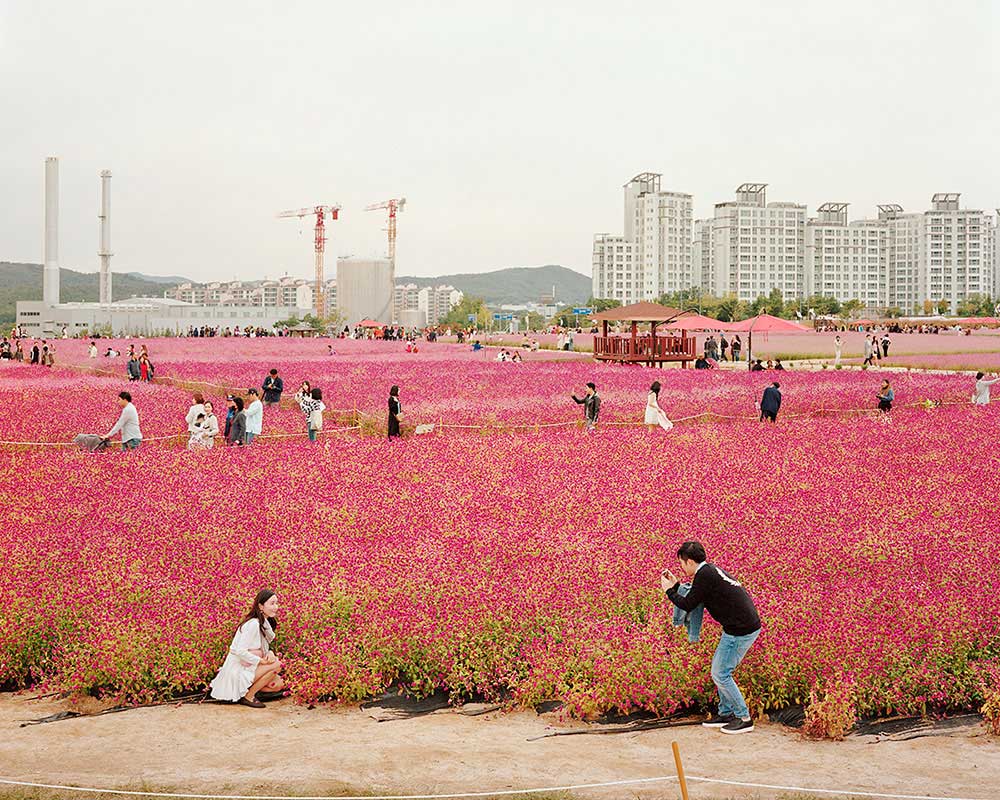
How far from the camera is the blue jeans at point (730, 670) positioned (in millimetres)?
8672

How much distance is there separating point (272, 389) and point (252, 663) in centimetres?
1971

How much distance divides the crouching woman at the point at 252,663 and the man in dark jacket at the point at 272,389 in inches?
751

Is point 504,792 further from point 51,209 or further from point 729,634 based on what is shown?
point 51,209

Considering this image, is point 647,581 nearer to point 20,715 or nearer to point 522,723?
point 522,723

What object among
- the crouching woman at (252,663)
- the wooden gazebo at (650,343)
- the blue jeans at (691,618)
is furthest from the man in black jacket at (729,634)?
the wooden gazebo at (650,343)

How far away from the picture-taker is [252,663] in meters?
9.42

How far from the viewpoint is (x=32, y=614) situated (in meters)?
10.4

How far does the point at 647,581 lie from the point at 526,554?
5.10ft

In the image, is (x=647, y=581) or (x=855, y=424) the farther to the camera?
(x=855, y=424)

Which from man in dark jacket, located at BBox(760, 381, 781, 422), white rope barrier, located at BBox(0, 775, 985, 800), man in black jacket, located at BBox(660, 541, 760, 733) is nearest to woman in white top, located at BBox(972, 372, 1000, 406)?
man in dark jacket, located at BBox(760, 381, 781, 422)

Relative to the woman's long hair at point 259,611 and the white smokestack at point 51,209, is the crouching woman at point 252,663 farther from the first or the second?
the white smokestack at point 51,209

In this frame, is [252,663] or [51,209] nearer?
[252,663]

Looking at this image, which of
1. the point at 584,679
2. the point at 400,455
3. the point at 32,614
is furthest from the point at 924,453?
the point at 32,614

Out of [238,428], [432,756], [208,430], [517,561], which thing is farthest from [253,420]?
[432,756]
